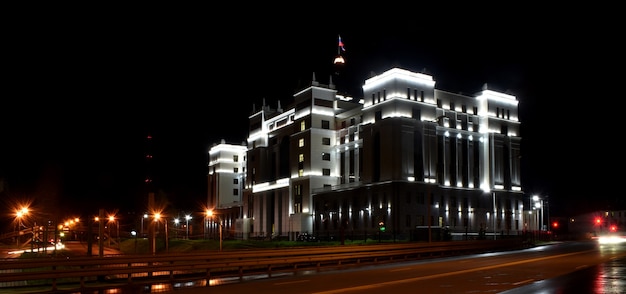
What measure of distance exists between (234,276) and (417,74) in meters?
73.8

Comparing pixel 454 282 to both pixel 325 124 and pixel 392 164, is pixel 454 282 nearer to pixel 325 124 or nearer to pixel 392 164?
pixel 392 164

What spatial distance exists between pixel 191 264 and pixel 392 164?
221ft

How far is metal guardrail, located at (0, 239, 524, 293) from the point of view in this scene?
22.6m

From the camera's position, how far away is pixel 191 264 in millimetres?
28062

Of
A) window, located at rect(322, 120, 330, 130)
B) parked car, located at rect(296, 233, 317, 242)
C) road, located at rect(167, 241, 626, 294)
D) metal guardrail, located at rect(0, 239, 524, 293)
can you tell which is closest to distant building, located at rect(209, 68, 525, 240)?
window, located at rect(322, 120, 330, 130)

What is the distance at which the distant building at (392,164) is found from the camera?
93.5m

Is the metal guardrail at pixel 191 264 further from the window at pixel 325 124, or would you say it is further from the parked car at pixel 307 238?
the window at pixel 325 124

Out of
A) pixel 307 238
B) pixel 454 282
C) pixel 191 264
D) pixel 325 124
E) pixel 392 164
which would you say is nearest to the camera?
pixel 454 282

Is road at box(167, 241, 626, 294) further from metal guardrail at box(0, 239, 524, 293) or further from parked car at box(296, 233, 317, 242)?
parked car at box(296, 233, 317, 242)

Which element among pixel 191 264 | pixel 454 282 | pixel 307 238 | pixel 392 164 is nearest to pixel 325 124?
pixel 392 164

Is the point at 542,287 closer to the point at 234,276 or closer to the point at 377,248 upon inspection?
the point at 234,276

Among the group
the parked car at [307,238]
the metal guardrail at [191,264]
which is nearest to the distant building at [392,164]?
the parked car at [307,238]

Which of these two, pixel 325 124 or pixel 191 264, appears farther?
pixel 325 124

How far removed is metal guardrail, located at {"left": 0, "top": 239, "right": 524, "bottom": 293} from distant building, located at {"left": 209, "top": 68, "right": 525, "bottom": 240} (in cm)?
4173
